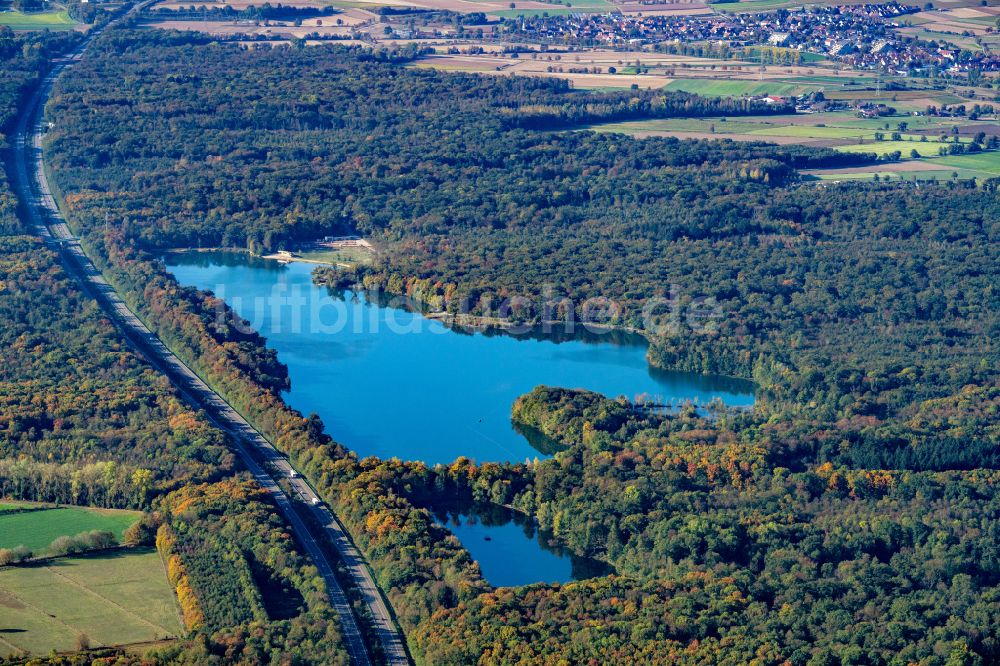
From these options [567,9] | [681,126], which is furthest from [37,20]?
[681,126]

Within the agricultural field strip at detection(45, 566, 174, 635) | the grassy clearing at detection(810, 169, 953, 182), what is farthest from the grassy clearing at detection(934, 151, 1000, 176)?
the agricultural field strip at detection(45, 566, 174, 635)

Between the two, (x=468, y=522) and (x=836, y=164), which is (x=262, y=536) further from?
(x=836, y=164)

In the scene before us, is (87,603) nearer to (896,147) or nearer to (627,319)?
(627,319)

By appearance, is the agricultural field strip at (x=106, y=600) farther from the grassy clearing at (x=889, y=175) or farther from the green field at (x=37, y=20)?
the green field at (x=37, y=20)

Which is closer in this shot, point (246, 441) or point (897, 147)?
point (246, 441)

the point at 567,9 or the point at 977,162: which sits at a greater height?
the point at 567,9

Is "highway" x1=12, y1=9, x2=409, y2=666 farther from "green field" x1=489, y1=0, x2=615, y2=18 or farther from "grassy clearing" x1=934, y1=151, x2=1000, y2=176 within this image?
"green field" x1=489, y1=0, x2=615, y2=18

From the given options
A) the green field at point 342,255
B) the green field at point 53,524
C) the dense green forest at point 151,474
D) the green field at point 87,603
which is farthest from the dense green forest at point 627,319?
the green field at point 53,524
